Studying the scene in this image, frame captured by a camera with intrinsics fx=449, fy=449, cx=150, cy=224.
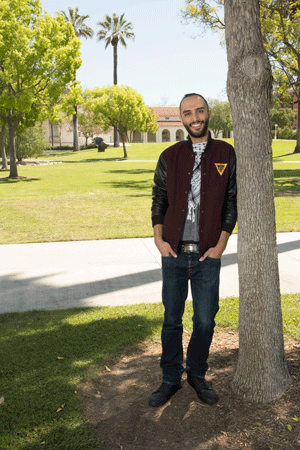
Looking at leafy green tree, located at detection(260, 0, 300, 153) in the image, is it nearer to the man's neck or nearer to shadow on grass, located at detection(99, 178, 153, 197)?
shadow on grass, located at detection(99, 178, 153, 197)

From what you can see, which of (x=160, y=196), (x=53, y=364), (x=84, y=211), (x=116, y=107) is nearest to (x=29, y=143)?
(x=116, y=107)

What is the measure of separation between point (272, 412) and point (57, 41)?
825 inches

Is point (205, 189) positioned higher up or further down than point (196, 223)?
higher up

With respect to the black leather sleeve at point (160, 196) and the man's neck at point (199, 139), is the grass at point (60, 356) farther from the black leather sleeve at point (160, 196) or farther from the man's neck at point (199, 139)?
the man's neck at point (199, 139)

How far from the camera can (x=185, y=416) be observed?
282cm

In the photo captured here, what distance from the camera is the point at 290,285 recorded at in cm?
530

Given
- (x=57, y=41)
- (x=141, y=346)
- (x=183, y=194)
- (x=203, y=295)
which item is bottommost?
(x=141, y=346)

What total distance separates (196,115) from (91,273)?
3.49 meters

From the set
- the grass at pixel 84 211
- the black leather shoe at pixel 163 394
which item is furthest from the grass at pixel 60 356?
the grass at pixel 84 211

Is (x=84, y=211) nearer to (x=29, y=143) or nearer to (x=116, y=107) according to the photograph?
(x=29, y=143)

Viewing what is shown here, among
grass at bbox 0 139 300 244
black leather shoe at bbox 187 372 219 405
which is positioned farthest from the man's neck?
grass at bbox 0 139 300 244

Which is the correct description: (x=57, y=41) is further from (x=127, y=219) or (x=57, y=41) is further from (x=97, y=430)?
(x=97, y=430)

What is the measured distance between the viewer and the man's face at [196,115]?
2840mm

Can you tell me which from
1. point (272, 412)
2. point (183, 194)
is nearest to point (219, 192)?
point (183, 194)
